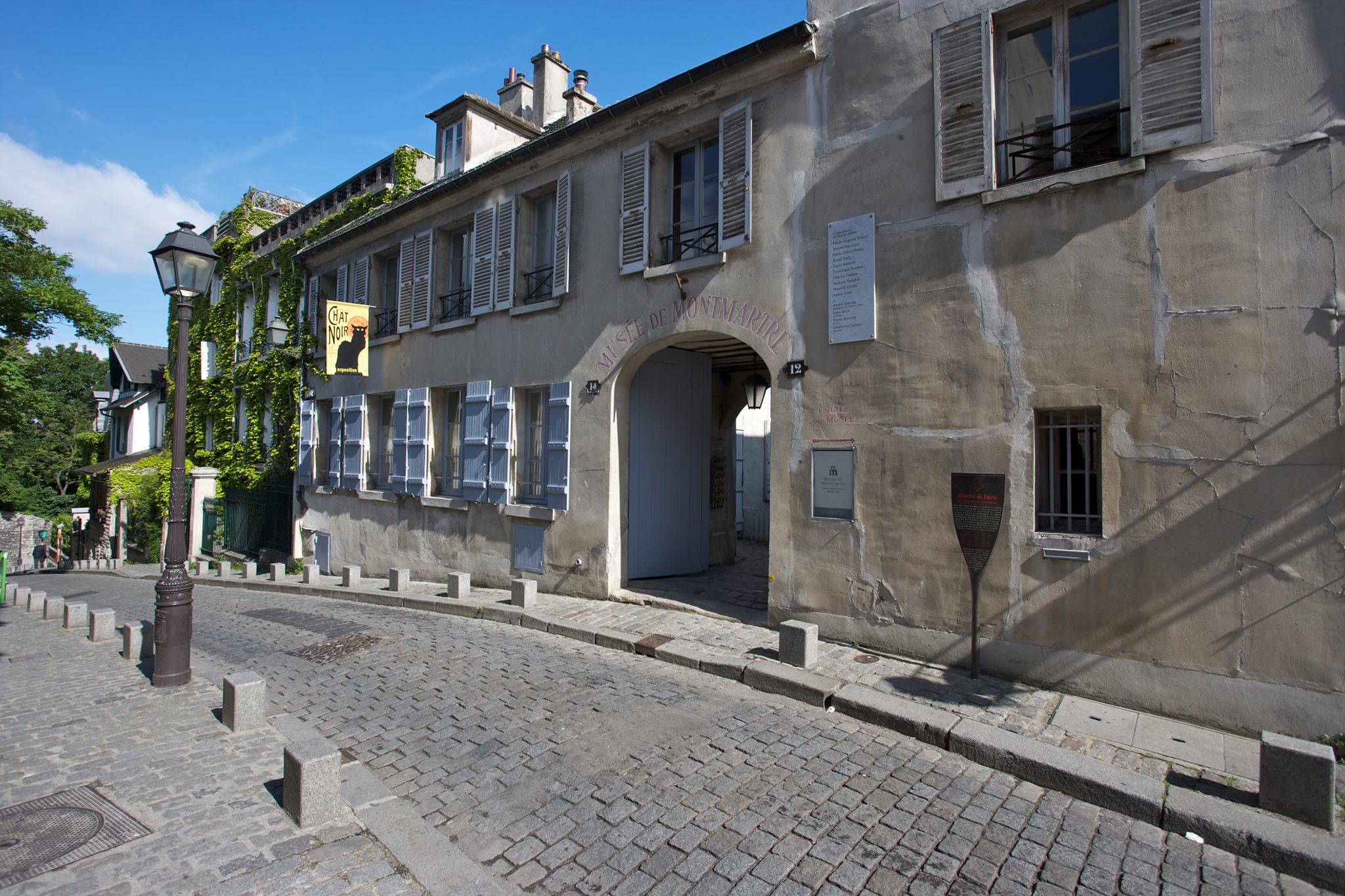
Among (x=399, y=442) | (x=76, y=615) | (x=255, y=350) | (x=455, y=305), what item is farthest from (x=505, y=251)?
(x=255, y=350)

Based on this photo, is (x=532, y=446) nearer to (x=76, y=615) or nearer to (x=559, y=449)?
(x=559, y=449)

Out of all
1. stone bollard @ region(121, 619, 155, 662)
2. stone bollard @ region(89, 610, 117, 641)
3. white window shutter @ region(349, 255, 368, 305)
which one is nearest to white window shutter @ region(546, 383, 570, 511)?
stone bollard @ region(121, 619, 155, 662)

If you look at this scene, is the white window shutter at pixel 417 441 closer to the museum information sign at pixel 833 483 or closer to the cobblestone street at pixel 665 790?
the cobblestone street at pixel 665 790

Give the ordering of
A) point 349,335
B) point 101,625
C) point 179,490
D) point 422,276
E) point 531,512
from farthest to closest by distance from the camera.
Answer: point 349,335
point 422,276
point 531,512
point 101,625
point 179,490

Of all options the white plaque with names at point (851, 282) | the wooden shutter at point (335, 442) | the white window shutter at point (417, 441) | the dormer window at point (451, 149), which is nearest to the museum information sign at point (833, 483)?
the white plaque with names at point (851, 282)

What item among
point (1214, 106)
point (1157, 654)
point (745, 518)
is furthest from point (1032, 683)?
point (745, 518)

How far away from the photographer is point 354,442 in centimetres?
1305

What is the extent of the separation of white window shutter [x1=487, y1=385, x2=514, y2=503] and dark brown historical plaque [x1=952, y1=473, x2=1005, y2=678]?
6359 mm

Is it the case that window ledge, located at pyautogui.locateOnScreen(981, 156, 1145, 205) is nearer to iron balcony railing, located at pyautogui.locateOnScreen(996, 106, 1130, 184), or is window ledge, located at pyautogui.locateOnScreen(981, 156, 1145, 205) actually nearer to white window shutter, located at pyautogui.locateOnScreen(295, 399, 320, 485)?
iron balcony railing, located at pyautogui.locateOnScreen(996, 106, 1130, 184)

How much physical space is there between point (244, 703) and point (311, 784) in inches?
66.2

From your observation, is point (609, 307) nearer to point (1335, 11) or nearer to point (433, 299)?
point (433, 299)

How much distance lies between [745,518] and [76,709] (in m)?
11.4

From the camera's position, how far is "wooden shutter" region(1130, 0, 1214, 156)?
199 inches

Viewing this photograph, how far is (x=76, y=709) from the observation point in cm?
529
